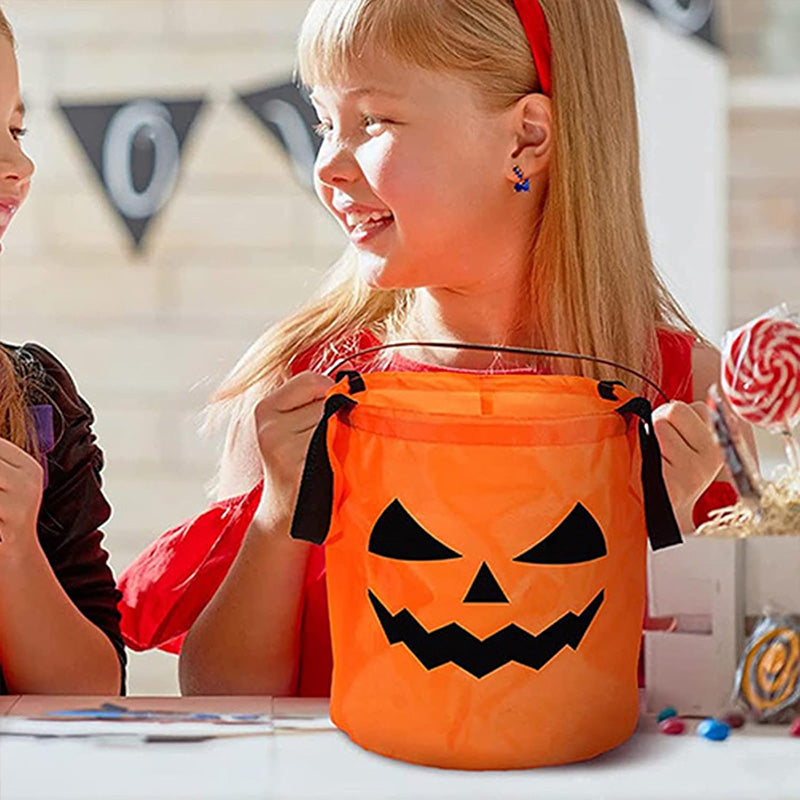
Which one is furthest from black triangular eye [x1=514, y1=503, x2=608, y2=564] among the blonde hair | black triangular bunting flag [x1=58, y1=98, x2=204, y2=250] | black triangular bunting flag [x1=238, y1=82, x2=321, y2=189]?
black triangular bunting flag [x1=58, y1=98, x2=204, y2=250]

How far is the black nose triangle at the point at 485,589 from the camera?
0.78 meters

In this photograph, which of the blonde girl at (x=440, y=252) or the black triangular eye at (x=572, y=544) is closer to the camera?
the black triangular eye at (x=572, y=544)

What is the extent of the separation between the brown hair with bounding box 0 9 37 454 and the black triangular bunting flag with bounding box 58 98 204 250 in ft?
4.93

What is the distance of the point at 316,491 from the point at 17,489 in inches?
10.9

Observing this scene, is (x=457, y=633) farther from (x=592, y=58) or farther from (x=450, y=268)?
(x=592, y=58)

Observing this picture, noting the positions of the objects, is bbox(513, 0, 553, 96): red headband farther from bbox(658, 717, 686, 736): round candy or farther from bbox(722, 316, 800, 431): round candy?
bbox(658, 717, 686, 736): round candy

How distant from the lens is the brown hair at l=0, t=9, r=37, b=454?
3.90 feet

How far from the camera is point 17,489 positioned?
39.4 inches

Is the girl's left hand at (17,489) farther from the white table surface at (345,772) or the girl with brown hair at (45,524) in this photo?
the white table surface at (345,772)

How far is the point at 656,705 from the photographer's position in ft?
2.91

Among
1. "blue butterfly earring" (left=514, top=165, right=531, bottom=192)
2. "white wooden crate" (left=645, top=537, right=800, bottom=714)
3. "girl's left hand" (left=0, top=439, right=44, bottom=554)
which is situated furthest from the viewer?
"blue butterfly earring" (left=514, top=165, right=531, bottom=192)

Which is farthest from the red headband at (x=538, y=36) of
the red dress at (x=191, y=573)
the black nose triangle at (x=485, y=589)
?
the black nose triangle at (x=485, y=589)

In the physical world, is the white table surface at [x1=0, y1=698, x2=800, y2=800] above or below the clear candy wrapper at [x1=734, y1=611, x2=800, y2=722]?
below

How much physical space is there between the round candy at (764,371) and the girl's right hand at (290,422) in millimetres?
241
